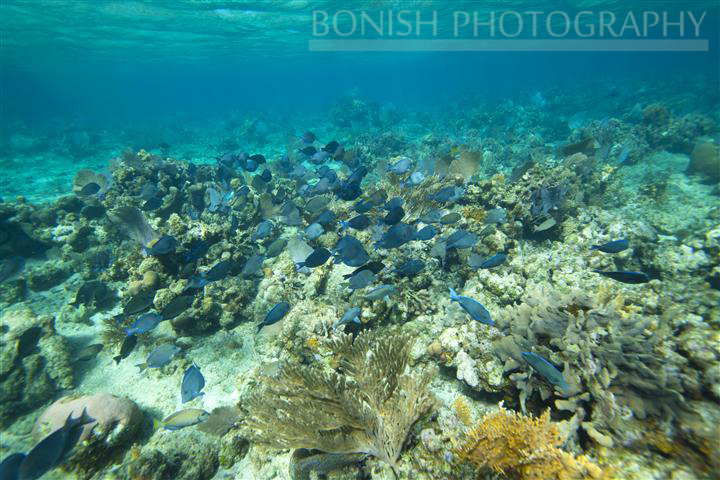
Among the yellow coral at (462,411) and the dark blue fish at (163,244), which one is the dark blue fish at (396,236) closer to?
Answer: the yellow coral at (462,411)

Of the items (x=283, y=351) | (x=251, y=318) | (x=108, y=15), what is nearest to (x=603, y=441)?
(x=283, y=351)

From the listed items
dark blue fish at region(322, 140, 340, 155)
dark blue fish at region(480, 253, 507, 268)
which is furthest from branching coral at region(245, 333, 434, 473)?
dark blue fish at region(322, 140, 340, 155)

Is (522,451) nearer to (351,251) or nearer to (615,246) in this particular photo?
(351,251)

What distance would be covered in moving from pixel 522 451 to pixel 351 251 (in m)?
2.83

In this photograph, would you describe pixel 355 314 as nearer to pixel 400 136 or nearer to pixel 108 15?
pixel 400 136

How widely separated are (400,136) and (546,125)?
9994 millimetres

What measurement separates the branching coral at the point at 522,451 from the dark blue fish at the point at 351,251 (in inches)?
94.2

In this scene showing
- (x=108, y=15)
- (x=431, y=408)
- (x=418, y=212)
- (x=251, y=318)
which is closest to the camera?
(x=431, y=408)

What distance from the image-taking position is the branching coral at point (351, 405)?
315 cm

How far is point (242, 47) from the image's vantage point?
43.1 m

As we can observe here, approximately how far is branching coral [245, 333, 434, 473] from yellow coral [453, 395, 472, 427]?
0.39m

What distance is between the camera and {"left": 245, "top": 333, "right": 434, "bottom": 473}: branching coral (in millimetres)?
3150

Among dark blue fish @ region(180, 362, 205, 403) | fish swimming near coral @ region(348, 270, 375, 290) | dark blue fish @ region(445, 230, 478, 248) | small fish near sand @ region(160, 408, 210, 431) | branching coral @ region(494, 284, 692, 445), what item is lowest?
small fish near sand @ region(160, 408, 210, 431)

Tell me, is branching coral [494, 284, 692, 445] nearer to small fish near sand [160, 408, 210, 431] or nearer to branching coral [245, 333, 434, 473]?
branching coral [245, 333, 434, 473]
